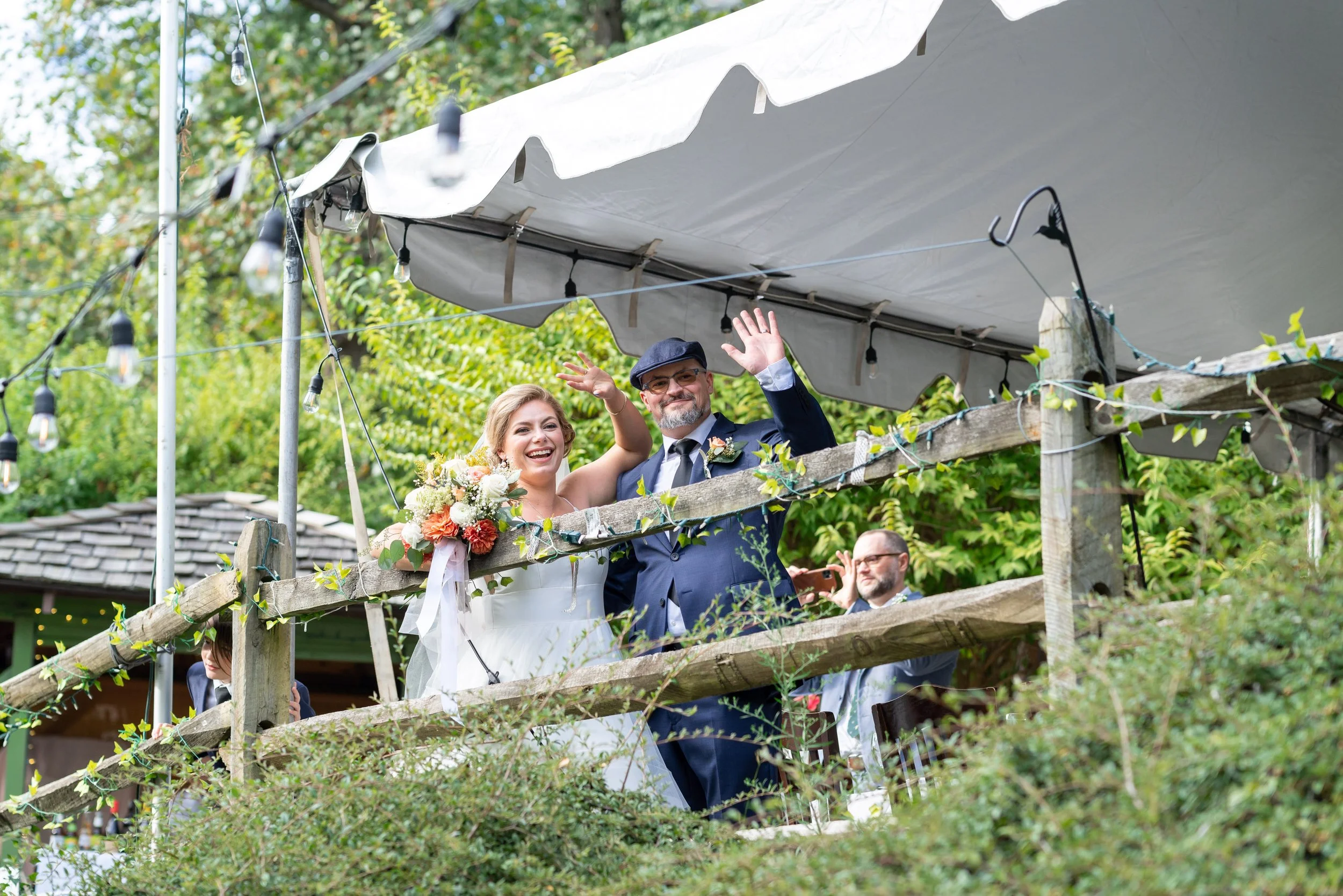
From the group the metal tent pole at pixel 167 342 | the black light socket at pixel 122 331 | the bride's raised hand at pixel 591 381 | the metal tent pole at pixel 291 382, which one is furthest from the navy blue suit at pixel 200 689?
the black light socket at pixel 122 331

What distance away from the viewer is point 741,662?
3.21m

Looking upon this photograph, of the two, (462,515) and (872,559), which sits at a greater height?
(462,515)

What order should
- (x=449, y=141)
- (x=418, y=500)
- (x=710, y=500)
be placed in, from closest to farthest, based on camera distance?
(x=449, y=141) < (x=710, y=500) < (x=418, y=500)

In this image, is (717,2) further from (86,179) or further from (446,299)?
(86,179)

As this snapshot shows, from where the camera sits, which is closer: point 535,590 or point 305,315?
point 535,590

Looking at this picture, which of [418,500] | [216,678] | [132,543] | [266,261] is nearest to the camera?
[266,261]

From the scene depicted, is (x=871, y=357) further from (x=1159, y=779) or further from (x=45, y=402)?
(x=1159, y=779)

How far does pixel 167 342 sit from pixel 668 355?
2.24m

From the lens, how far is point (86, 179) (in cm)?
1719

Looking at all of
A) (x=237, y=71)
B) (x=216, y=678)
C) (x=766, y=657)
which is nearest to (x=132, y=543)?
(x=237, y=71)

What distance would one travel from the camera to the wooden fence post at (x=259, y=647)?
4234mm

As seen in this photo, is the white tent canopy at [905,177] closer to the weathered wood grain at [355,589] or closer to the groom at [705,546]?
the groom at [705,546]

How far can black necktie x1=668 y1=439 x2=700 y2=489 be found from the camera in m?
4.23

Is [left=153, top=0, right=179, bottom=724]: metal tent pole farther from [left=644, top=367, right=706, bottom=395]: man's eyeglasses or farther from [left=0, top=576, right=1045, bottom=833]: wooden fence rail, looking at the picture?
[left=644, top=367, right=706, bottom=395]: man's eyeglasses
